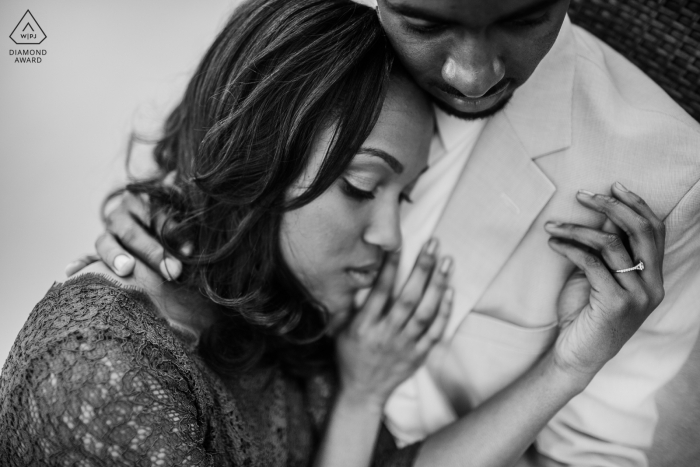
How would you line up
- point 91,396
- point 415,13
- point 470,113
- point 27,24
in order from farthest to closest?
1. point 27,24
2. point 470,113
3. point 91,396
4. point 415,13

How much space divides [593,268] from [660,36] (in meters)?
0.70

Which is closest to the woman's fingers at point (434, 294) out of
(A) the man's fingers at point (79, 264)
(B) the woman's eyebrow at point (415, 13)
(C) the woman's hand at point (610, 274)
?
(C) the woman's hand at point (610, 274)

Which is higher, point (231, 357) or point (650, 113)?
point (650, 113)

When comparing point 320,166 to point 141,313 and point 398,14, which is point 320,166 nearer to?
point 398,14

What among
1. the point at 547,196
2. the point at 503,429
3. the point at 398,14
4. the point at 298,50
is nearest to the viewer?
the point at 398,14

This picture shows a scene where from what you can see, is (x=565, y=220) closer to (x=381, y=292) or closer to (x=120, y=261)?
(x=381, y=292)

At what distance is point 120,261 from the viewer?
128cm

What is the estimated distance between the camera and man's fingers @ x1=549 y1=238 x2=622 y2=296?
1160mm

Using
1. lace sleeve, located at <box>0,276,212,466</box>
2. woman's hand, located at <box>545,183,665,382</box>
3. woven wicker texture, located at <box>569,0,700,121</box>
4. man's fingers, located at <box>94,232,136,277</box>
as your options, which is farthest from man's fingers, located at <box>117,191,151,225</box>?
woven wicker texture, located at <box>569,0,700,121</box>

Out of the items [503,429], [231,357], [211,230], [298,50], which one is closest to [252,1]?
[298,50]

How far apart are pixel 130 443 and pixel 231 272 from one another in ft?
1.53

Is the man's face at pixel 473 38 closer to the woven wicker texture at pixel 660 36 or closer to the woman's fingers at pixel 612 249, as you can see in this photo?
the woman's fingers at pixel 612 249

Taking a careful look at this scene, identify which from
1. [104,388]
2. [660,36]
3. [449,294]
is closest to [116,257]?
[104,388]

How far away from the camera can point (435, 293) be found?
144 centimetres
